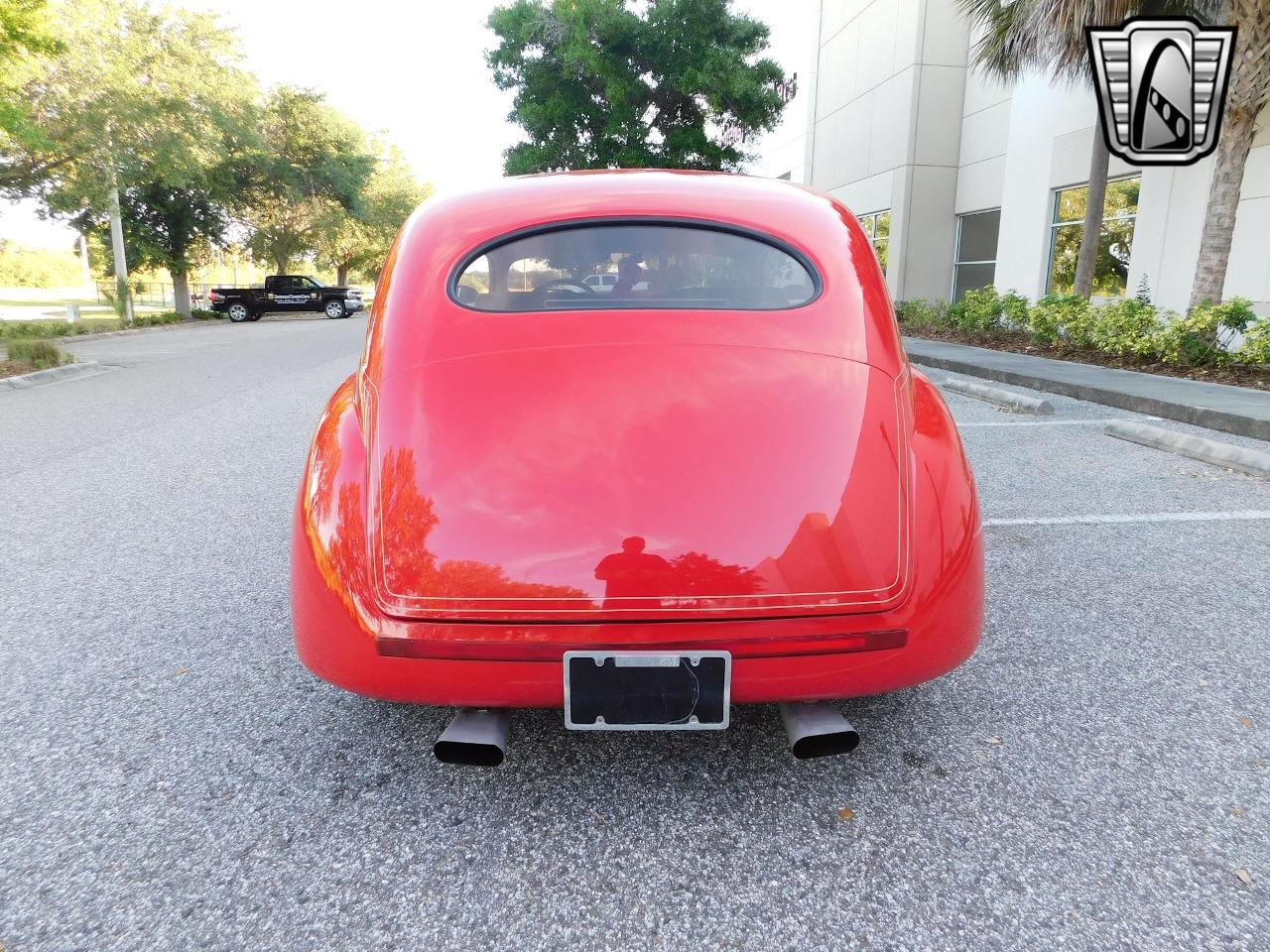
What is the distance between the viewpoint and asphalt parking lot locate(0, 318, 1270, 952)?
1751mm

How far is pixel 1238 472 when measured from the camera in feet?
18.6

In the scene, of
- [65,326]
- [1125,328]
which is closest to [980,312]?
[1125,328]

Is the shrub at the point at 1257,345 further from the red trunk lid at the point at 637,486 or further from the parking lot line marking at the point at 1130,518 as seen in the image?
the red trunk lid at the point at 637,486

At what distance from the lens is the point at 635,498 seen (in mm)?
1947

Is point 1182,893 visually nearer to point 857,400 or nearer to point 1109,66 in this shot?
point 857,400

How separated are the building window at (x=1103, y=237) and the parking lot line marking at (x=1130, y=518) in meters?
10.7

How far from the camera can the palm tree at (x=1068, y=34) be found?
10.6 m

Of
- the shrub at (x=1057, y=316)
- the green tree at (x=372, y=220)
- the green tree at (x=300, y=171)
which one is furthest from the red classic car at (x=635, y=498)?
the green tree at (x=372, y=220)

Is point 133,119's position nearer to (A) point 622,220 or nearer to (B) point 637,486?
(A) point 622,220

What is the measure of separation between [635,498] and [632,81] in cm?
2745

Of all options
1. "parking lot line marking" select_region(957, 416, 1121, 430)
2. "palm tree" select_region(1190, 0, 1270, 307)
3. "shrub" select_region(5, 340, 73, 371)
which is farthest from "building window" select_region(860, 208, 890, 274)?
"shrub" select_region(5, 340, 73, 371)

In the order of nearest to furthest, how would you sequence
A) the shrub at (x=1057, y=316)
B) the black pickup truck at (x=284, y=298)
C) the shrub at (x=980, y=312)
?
1. the shrub at (x=1057, y=316)
2. the shrub at (x=980, y=312)
3. the black pickup truck at (x=284, y=298)

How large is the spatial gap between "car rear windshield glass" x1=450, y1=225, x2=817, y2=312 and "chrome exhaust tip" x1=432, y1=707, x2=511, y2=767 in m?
1.14

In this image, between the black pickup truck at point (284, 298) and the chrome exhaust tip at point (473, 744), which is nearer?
the chrome exhaust tip at point (473, 744)
